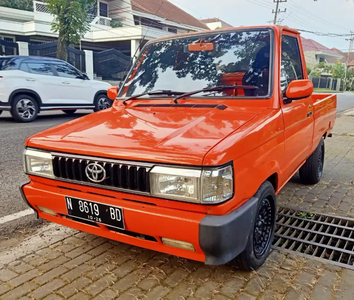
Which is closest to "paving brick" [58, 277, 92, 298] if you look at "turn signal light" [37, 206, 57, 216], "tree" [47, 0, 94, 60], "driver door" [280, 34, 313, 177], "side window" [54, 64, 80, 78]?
"turn signal light" [37, 206, 57, 216]

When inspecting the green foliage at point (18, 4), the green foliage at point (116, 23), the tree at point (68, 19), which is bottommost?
the tree at point (68, 19)

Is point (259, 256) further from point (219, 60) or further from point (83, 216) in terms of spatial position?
point (219, 60)

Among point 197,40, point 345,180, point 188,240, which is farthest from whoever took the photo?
point 345,180

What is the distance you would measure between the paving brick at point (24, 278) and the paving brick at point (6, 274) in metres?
0.05

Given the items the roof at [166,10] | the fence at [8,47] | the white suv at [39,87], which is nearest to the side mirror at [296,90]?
the white suv at [39,87]

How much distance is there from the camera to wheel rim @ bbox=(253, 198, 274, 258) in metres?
2.69

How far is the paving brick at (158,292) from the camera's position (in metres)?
2.42

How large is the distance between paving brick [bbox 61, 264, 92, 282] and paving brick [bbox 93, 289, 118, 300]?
316 millimetres

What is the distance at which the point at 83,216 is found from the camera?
2.52 m

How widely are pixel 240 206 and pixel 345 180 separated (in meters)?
3.47

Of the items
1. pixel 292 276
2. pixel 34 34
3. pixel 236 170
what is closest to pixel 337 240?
pixel 292 276

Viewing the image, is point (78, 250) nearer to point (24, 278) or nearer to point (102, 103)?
point (24, 278)

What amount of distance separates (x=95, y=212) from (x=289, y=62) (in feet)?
8.41

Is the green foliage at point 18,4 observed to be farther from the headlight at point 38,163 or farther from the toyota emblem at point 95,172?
the toyota emblem at point 95,172
